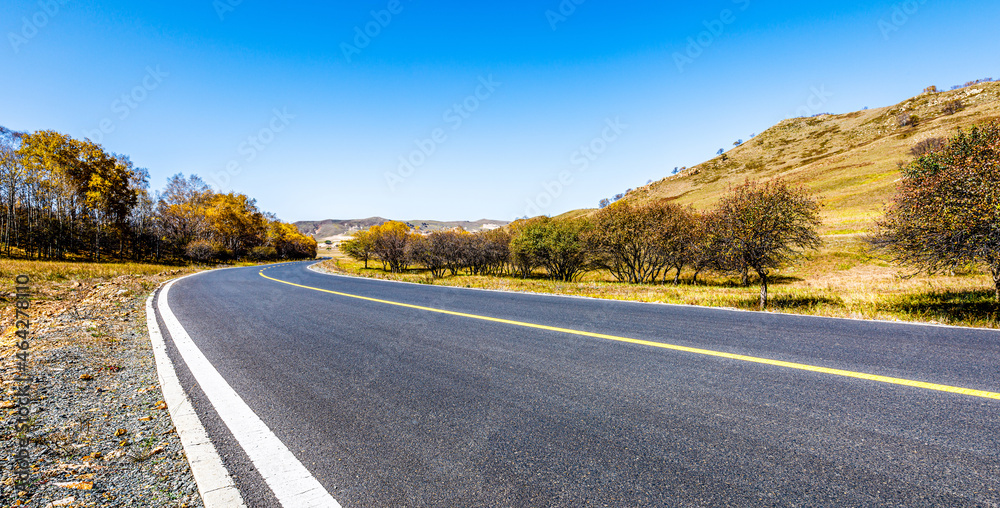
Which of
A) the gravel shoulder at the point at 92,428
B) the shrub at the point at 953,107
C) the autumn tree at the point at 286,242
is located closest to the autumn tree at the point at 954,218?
the gravel shoulder at the point at 92,428

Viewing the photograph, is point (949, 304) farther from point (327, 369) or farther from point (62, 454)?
point (62, 454)

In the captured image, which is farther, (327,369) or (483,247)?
(483,247)

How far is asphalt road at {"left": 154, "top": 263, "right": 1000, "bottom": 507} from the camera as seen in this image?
6.88 feet

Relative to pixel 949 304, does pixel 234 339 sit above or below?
above

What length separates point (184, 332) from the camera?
6445 mm

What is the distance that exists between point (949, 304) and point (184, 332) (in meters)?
18.2

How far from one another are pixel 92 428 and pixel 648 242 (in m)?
29.1

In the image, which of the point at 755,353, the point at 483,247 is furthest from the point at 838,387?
the point at 483,247

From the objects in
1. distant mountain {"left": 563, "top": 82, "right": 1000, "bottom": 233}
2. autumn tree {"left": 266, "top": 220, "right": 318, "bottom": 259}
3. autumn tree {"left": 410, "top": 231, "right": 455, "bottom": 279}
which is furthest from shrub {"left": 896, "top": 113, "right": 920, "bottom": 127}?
autumn tree {"left": 266, "top": 220, "right": 318, "bottom": 259}

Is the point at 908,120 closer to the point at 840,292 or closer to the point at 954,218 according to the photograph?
the point at 840,292

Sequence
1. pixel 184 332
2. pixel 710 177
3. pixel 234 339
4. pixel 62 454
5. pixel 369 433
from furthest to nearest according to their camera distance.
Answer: pixel 710 177, pixel 184 332, pixel 234 339, pixel 369 433, pixel 62 454

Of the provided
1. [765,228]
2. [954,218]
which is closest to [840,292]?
[954,218]

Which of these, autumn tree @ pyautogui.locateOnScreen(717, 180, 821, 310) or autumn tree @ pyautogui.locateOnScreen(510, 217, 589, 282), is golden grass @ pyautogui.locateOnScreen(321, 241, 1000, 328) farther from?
autumn tree @ pyautogui.locateOnScreen(510, 217, 589, 282)

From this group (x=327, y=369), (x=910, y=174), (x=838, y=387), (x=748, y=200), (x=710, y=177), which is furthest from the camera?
(x=710, y=177)
